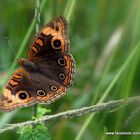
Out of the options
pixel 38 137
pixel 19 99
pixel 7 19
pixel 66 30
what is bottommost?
pixel 38 137

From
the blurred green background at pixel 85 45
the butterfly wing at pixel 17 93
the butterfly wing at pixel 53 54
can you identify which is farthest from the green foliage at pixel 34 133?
the blurred green background at pixel 85 45

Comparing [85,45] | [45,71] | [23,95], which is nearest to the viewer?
[23,95]

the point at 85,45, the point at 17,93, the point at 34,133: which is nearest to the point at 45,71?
the point at 17,93

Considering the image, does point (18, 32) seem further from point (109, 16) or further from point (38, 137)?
point (38, 137)

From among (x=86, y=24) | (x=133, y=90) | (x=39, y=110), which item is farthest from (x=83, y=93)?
(x=39, y=110)

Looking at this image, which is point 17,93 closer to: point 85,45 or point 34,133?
point 34,133

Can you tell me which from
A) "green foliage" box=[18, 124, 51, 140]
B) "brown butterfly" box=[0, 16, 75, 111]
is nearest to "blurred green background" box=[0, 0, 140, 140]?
"brown butterfly" box=[0, 16, 75, 111]
